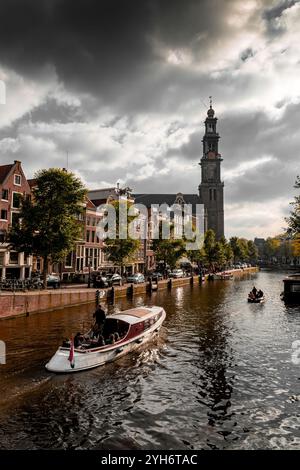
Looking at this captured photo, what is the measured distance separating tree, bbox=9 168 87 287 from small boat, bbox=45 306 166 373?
59.3ft

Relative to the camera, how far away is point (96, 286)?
49156 mm

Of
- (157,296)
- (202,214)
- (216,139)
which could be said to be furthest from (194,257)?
(216,139)

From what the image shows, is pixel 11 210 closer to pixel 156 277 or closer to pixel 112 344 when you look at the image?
pixel 156 277

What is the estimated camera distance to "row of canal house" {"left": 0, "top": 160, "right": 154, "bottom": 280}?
47250 mm

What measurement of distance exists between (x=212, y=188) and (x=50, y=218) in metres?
125

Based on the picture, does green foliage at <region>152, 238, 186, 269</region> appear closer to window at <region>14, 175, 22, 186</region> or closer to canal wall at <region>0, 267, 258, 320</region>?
canal wall at <region>0, 267, 258, 320</region>

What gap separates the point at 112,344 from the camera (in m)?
20.3

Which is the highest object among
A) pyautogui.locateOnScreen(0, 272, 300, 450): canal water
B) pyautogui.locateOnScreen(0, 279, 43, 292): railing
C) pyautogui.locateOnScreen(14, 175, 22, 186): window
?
pyautogui.locateOnScreen(14, 175, 22, 186): window

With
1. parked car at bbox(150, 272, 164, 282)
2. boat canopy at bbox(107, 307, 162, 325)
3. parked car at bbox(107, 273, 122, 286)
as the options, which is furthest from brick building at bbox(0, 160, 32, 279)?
boat canopy at bbox(107, 307, 162, 325)

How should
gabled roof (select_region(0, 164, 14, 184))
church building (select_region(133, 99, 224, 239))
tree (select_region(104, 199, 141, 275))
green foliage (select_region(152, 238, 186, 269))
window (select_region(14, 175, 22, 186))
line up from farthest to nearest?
church building (select_region(133, 99, 224, 239)) < green foliage (select_region(152, 238, 186, 269)) < tree (select_region(104, 199, 141, 275)) < window (select_region(14, 175, 22, 186)) < gabled roof (select_region(0, 164, 14, 184))

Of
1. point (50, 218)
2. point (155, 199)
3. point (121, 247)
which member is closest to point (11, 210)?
point (50, 218)

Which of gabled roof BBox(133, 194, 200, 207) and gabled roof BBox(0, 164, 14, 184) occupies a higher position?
gabled roof BBox(133, 194, 200, 207)

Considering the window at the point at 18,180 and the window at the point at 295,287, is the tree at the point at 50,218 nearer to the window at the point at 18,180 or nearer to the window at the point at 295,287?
the window at the point at 18,180

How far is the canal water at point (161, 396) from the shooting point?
1248cm
